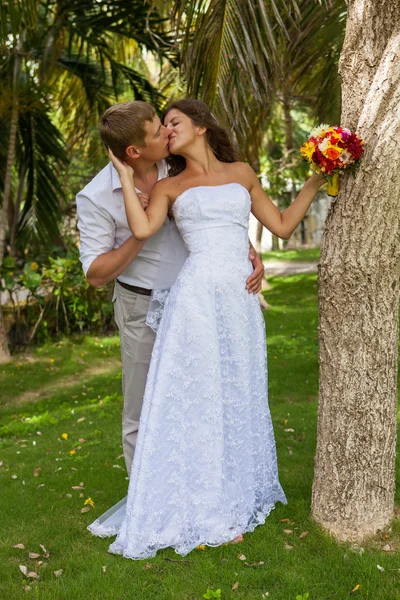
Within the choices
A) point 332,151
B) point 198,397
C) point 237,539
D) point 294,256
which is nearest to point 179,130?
point 332,151

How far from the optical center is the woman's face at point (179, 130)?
3594 millimetres

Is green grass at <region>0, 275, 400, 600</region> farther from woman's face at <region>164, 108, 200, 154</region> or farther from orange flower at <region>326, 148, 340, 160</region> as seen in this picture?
woman's face at <region>164, 108, 200, 154</region>

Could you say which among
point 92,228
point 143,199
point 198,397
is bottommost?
point 198,397

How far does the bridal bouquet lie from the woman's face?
0.60m

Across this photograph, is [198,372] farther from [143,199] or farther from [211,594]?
[211,594]

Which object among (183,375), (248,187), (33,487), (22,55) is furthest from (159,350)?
(22,55)

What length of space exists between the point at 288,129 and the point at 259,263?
14433 mm

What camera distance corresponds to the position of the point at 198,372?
3.59m

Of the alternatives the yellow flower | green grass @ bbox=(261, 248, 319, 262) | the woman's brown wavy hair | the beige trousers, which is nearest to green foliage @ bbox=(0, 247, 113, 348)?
the beige trousers

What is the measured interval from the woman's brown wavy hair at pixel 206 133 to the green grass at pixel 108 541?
1881 mm

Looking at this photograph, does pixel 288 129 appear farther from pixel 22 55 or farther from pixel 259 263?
pixel 259 263

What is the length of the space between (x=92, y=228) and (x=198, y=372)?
0.87m

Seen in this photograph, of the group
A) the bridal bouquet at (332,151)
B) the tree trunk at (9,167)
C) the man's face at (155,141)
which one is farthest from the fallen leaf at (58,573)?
the tree trunk at (9,167)

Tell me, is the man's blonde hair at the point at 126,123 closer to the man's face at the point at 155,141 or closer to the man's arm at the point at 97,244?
the man's face at the point at 155,141
